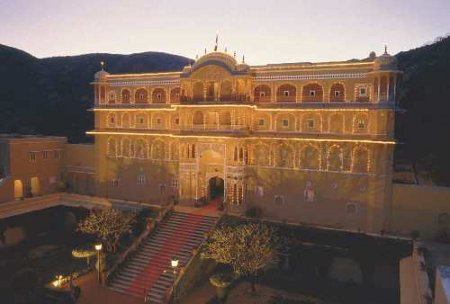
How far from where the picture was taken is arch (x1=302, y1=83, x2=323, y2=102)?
30141mm

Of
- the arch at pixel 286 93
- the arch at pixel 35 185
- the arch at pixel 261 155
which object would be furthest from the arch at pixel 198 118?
the arch at pixel 35 185

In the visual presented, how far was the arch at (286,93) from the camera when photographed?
31.1 metres

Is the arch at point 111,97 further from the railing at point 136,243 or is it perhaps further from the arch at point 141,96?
the railing at point 136,243

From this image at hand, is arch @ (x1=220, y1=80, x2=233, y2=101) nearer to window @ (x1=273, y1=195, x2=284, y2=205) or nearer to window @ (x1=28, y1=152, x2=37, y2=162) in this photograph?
window @ (x1=273, y1=195, x2=284, y2=205)

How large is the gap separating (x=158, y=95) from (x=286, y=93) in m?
12.5

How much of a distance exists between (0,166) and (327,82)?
1211 inches

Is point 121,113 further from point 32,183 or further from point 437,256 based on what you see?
point 437,256

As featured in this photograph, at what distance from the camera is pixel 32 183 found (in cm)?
3869

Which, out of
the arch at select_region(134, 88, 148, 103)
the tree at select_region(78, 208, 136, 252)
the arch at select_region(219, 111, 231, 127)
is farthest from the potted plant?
the arch at select_region(134, 88, 148, 103)

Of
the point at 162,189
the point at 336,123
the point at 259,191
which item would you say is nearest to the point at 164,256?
the point at 259,191

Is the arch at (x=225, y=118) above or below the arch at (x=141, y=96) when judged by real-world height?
below

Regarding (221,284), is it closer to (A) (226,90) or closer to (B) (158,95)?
(A) (226,90)

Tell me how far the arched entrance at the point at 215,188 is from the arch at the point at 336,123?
11.8 meters

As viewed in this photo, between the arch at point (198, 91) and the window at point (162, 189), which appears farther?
the window at point (162, 189)
